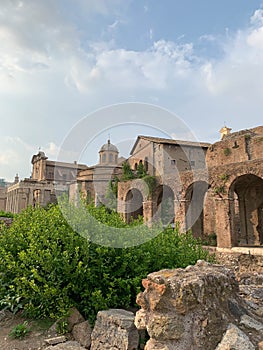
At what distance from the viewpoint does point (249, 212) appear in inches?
781

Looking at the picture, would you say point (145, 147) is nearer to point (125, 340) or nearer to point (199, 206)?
point (199, 206)

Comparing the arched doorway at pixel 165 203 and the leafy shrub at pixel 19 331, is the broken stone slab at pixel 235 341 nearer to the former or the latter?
the leafy shrub at pixel 19 331

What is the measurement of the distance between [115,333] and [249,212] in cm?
1844

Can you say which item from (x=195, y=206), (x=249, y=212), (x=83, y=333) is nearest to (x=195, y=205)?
(x=195, y=206)

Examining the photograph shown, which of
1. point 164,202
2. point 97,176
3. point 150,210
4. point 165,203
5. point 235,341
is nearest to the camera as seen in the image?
point 235,341

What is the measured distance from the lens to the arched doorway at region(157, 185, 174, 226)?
19870 mm

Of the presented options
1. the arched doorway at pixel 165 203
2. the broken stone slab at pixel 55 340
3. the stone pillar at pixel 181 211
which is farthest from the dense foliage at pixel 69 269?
the arched doorway at pixel 165 203

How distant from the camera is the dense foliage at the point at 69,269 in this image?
4.50 meters

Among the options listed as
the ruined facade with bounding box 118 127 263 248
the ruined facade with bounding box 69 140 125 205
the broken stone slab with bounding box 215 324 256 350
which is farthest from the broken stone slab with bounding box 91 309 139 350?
the ruined facade with bounding box 69 140 125 205

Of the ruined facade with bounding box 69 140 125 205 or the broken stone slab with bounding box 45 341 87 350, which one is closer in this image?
the broken stone slab with bounding box 45 341 87 350

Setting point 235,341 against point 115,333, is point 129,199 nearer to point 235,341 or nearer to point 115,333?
point 115,333

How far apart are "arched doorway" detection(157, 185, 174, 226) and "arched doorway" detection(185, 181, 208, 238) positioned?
169cm

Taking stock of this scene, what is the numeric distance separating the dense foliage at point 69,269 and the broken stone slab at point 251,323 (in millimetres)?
1864

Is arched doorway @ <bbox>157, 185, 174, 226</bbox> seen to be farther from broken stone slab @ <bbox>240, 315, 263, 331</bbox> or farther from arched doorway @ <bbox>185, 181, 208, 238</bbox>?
broken stone slab @ <bbox>240, 315, 263, 331</bbox>
